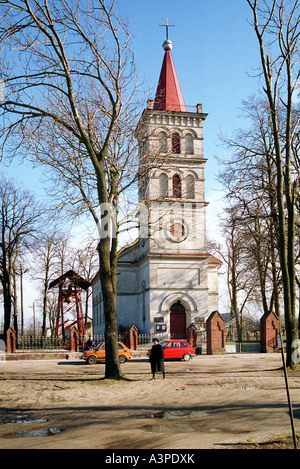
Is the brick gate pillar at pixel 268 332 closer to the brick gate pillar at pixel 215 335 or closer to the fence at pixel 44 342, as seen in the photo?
the brick gate pillar at pixel 215 335

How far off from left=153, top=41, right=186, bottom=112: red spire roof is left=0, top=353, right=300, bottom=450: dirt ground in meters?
25.7

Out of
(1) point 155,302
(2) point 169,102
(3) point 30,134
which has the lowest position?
(1) point 155,302

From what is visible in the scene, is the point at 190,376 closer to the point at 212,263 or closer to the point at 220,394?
the point at 220,394

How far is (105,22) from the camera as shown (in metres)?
15.7

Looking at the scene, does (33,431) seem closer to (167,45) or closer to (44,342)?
(44,342)

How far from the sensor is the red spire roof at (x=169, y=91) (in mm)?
37562

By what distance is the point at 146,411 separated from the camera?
10555 mm

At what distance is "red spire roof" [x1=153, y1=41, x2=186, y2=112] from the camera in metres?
37.6

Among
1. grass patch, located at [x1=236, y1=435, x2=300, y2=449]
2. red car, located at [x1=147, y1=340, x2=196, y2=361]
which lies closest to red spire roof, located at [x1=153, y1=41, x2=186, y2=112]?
red car, located at [x1=147, y1=340, x2=196, y2=361]

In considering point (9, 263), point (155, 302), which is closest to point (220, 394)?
point (155, 302)

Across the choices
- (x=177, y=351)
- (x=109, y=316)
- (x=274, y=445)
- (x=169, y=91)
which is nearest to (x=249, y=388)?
(x=109, y=316)
